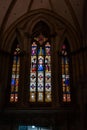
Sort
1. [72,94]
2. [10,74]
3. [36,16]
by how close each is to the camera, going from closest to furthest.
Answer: [72,94], [10,74], [36,16]

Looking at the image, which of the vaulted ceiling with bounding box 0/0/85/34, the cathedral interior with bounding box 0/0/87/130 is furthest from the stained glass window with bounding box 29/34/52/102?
the vaulted ceiling with bounding box 0/0/85/34

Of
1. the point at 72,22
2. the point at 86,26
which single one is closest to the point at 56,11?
the point at 72,22

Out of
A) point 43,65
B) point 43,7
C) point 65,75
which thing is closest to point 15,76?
point 43,65

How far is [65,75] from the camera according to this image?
12.5 meters

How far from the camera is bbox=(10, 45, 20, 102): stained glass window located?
12096 mm

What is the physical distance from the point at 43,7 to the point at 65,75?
14.4ft

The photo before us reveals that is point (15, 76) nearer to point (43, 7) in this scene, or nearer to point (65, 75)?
point (65, 75)

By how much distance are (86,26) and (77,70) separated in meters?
2.60

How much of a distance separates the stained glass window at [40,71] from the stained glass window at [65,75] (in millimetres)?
764

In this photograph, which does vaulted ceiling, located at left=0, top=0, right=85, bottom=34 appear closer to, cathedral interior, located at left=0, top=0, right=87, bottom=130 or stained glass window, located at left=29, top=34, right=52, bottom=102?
cathedral interior, located at left=0, top=0, right=87, bottom=130

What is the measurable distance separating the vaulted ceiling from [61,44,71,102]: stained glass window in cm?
166

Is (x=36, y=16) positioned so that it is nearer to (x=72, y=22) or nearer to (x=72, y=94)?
(x=72, y=22)

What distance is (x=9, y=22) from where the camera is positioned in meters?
13.3

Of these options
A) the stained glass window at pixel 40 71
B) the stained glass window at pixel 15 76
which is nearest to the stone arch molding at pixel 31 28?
the stained glass window at pixel 15 76
